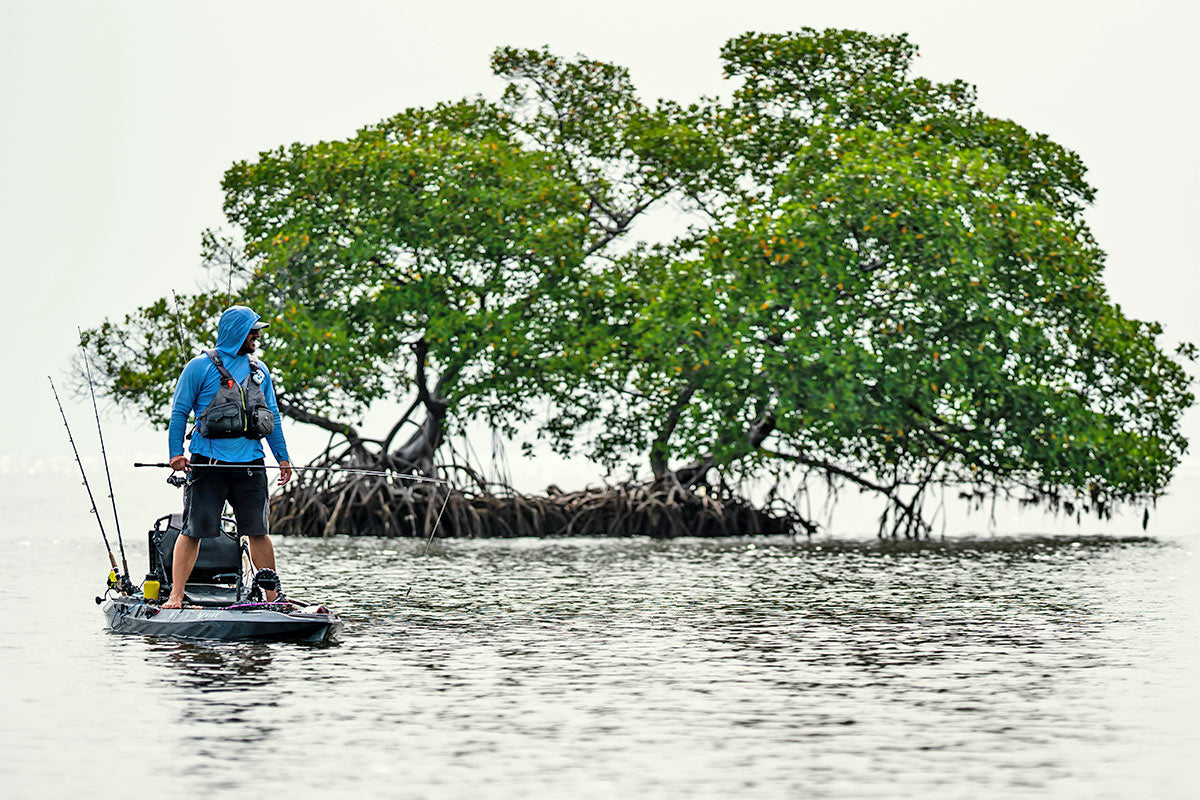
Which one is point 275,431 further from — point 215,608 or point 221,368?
point 215,608

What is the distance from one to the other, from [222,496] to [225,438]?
37 centimetres

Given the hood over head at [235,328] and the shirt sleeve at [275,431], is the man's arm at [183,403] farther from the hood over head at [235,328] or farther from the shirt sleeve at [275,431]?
the shirt sleeve at [275,431]

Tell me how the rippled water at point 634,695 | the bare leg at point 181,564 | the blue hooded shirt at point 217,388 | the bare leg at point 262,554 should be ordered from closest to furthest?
the rippled water at point 634,695 → the blue hooded shirt at point 217,388 → the bare leg at point 181,564 → the bare leg at point 262,554

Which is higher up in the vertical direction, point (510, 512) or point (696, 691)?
point (510, 512)

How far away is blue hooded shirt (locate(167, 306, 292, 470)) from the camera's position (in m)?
11.2

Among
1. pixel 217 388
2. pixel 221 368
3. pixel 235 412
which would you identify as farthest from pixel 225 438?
pixel 221 368

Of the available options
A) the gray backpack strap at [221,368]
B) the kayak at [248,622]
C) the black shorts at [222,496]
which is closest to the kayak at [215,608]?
the kayak at [248,622]

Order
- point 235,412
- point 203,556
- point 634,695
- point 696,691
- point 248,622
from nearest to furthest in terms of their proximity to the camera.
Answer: point 634,695 → point 696,691 → point 248,622 → point 235,412 → point 203,556

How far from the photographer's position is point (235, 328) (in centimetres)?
1137

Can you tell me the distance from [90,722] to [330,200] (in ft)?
67.3

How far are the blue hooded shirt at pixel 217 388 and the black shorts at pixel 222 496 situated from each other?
0.24 feet

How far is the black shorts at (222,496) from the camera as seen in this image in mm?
11242

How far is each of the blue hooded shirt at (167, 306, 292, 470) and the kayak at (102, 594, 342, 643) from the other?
2.95ft

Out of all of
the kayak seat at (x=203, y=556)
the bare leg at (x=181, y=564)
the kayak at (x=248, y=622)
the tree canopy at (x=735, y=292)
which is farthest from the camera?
the tree canopy at (x=735, y=292)
